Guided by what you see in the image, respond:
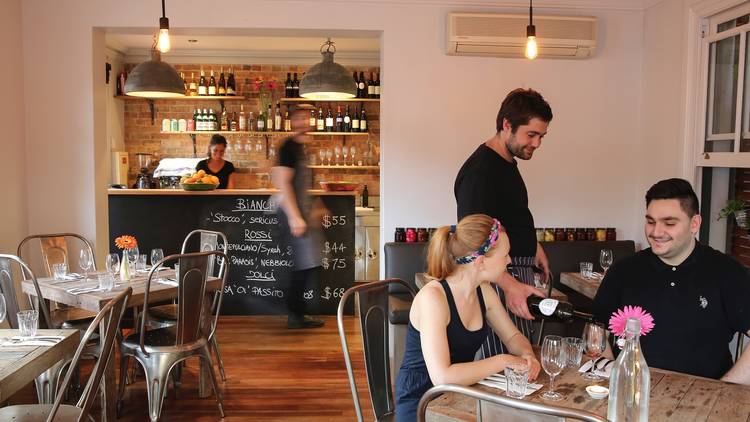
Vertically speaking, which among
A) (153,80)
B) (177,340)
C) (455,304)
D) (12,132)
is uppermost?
(153,80)

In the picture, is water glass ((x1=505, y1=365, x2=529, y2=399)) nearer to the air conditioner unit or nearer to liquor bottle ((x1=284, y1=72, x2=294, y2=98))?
the air conditioner unit

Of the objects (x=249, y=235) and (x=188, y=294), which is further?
(x=249, y=235)

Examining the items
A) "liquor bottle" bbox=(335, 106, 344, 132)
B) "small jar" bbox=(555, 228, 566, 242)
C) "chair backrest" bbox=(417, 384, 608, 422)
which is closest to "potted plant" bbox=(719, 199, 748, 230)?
"small jar" bbox=(555, 228, 566, 242)

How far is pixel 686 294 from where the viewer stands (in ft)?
7.70

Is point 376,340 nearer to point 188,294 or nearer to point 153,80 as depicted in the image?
point 188,294

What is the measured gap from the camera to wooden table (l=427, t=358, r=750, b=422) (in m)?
1.79

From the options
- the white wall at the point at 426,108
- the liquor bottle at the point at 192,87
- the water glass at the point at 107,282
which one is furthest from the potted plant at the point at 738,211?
the liquor bottle at the point at 192,87

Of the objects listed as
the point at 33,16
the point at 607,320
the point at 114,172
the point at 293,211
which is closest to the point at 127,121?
the point at 114,172

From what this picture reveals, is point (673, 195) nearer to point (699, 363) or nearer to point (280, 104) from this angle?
point (699, 363)

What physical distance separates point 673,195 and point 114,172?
7.32m

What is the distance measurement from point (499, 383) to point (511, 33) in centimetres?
369

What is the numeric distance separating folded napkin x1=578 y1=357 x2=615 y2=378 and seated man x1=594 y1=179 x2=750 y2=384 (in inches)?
8.9

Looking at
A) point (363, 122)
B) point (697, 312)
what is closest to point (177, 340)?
point (697, 312)

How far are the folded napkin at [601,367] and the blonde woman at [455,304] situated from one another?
0.18 meters
